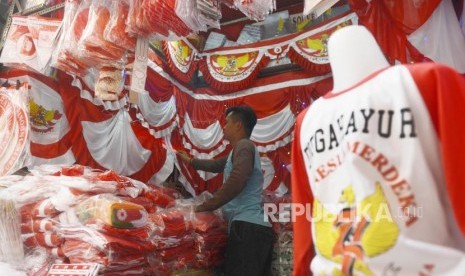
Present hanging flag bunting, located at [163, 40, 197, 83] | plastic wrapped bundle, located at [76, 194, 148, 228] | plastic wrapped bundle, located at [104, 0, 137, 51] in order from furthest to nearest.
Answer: hanging flag bunting, located at [163, 40, 197, 83] < plastic wrapped bundle, located at [104, 0, 137, 51] < plastic wrapped bundle, located at [76, 194, 148, 228]

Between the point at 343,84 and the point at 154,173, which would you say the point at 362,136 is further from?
the point at 154,173

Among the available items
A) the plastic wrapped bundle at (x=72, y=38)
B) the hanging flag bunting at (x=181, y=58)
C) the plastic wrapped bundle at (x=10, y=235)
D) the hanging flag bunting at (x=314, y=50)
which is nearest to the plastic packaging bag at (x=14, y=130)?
the plastic wrapped bundle at (x=72, y=38)

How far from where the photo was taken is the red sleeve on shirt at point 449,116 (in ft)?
2.94

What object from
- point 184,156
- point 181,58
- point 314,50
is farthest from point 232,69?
point 184,156

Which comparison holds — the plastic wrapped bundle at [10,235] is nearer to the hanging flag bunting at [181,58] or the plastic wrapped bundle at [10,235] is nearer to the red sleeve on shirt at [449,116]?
the red sleeve on shirt at [449,116]

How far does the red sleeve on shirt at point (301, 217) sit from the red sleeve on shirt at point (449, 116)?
428mm

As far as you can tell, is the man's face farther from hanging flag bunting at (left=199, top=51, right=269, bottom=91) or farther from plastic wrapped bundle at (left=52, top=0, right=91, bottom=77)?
hanging flag bunting at (left=199, top=51, right=269, bottom=91)

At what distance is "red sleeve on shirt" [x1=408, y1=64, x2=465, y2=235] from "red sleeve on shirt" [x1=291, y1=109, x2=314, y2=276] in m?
0.43

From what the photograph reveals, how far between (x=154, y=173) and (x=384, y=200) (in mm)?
3378

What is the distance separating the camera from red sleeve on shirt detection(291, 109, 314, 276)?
52.2 inches

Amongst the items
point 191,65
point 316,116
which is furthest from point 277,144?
point 316,116

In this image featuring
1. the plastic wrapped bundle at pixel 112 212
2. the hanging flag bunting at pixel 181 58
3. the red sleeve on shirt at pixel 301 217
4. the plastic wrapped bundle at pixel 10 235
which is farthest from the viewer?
the hanging flag bunting at pixel 181 58
